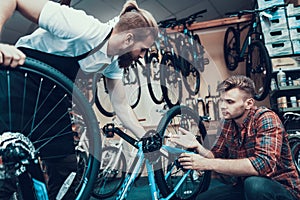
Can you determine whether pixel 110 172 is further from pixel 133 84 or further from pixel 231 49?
pixel 231 49

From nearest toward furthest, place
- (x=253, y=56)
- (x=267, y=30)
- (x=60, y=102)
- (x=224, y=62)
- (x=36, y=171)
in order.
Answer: (x=36, y=171)
(x=60, y=102)
(x=267, y=30)
(x=253, y=56)
(x=224, y=62)

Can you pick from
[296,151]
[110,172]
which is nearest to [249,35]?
[296,151]

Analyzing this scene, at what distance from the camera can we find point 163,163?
4.41 feet

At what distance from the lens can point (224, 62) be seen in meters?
3.23

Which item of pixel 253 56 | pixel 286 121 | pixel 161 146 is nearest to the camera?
pixel 161 146

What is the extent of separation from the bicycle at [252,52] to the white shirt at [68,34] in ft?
6.06

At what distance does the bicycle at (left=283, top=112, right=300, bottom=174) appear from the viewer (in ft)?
6.59

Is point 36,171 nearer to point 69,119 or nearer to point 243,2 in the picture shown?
point 69,119

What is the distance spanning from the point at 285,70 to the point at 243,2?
106cm

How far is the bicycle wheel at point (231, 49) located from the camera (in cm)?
303

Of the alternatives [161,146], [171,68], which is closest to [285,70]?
[171,68]

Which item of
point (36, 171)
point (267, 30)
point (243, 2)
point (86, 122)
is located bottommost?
point (36, 171)

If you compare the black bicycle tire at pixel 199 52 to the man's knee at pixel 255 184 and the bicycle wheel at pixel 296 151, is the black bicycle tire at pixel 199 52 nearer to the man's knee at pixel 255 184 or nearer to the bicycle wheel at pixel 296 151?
the bicycle wheel at pixel 296 151

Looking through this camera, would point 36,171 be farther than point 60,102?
No
